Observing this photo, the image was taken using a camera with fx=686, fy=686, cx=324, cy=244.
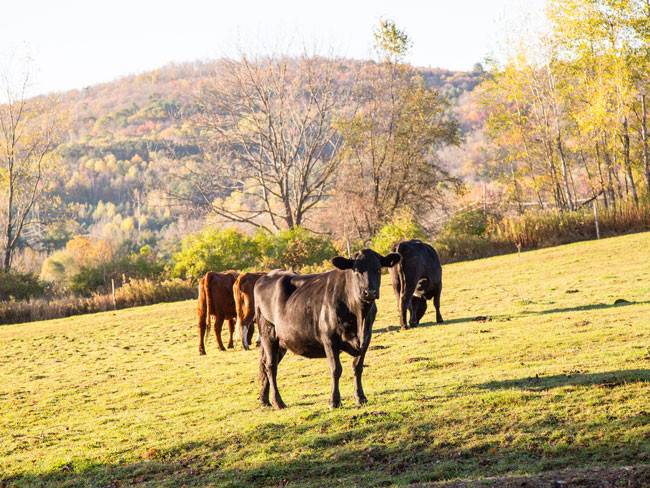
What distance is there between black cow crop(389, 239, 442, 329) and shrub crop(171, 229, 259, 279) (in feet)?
66.1

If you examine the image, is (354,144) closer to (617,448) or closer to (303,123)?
(303,123)

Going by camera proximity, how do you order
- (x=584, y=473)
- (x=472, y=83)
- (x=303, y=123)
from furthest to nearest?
(x=472, y=83), (x=303, y=123), (x=584, y=473)

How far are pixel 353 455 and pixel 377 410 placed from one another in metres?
1.19

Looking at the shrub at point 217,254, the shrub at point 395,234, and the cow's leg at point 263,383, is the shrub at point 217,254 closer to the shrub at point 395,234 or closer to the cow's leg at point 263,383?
the shrub at point 395,234

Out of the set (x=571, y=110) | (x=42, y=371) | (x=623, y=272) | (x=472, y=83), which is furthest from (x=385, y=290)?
(x=472, y=83)

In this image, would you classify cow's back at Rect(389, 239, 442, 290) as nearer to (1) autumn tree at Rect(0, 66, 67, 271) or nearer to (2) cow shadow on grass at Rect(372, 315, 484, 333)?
(2) cow shadow on grass at Rect(372, 315, 484, 333)

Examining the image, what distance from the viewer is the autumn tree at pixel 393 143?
135 feet

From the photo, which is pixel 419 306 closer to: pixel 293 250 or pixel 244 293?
pixel 244 293

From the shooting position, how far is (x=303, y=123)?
50188 mm

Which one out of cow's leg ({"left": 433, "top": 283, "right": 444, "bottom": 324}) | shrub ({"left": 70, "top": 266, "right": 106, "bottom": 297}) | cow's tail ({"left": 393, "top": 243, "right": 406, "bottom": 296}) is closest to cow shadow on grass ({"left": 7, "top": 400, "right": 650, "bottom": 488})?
cow's tail ({"left": 393, "top": 243, "right": 406, "bottom": 296})

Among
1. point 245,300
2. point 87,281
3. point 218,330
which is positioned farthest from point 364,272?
point 87,281

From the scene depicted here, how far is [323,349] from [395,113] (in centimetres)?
3401

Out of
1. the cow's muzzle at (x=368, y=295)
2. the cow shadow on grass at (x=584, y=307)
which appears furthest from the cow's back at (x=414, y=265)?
the cow's muzzle at (x=368, y=295)

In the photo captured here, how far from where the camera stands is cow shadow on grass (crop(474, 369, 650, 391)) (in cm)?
834
